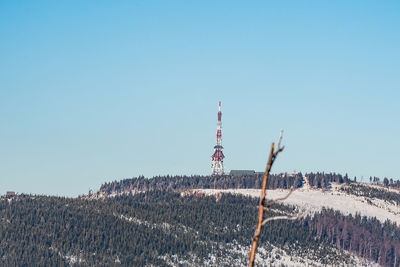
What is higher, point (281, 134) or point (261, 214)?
point (281, 134)

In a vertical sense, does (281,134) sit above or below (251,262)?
above

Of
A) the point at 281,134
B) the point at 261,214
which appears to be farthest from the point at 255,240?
the point at 281,134

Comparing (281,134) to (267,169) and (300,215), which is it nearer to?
(267,169)

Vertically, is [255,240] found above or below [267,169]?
below

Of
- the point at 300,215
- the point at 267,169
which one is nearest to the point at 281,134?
the point at 267,169

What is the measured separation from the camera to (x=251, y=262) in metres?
16.8

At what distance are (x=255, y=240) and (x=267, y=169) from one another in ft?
4.85

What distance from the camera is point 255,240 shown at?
17.4 m

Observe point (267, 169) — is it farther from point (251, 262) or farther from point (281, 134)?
point (251, 262)

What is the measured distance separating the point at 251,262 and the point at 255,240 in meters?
0.73

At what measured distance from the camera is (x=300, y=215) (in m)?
17.7

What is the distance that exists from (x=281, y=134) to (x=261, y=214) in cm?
163

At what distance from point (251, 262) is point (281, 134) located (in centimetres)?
249

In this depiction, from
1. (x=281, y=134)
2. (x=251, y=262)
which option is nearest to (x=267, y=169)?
(x=281, y=134)
